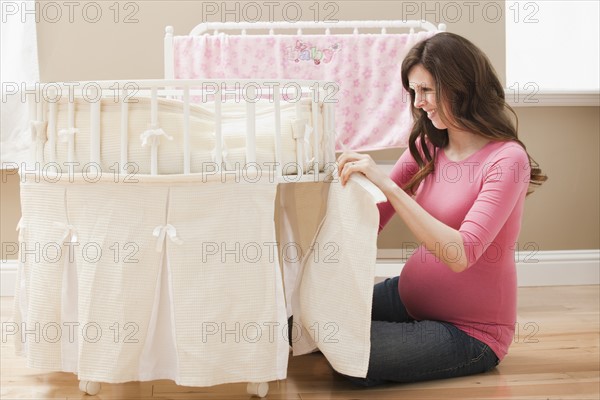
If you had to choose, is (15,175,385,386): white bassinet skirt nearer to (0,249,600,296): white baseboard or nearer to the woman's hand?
the woman's hand

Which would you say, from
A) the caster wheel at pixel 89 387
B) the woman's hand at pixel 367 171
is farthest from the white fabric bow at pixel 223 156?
the caster wheel at pixel 89 387

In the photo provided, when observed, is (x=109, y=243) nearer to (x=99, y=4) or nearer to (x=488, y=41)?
(x=99, y=4)

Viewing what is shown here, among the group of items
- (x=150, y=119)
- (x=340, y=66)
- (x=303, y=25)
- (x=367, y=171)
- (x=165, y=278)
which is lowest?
(x=165, y=278)

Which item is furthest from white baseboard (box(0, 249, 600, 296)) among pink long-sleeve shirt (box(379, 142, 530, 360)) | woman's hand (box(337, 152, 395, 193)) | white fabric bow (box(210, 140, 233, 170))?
white fabric bow (box(210, 140, 233, 170))

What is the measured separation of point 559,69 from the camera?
2.92 m

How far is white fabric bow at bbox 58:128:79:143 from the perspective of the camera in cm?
150

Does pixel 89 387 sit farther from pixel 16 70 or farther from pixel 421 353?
pixel 16 70

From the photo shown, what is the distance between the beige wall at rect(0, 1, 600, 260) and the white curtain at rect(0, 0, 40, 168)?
0.15 feet

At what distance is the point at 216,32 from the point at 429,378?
1336 millimetres

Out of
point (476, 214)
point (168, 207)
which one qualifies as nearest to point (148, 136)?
point (168, 207)

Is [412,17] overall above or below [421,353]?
above

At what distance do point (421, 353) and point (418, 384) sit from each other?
0.10 metres

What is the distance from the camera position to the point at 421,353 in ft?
5.36

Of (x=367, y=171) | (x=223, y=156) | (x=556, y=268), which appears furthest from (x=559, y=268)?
(x=223, y=156)
